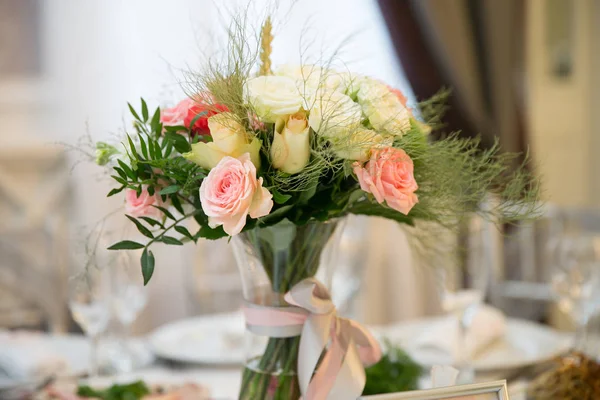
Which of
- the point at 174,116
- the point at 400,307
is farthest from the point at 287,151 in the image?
the point at 400,307

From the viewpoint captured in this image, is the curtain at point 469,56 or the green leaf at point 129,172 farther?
the curtain at point 469,56

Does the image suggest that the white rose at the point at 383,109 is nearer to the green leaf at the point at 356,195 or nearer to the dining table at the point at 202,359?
the green leaf at the point at 356,195

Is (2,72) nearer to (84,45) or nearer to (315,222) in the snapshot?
(84,45)

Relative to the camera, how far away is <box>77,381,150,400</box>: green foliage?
1149 millimetres

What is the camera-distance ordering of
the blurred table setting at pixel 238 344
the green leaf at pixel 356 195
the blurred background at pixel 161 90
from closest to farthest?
the green leaf at pixel 356 195, the blurred table setting at pixel 238 344, the blurred background at pixel 161 90

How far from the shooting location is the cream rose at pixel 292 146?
0.79 m

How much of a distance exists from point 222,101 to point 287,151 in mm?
85

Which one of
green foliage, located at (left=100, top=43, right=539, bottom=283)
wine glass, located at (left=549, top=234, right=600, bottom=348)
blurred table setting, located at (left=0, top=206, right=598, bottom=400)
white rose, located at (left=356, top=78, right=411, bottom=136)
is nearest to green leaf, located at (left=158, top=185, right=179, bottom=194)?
green foliage, located at (left=100, top=43, right=539, bottom=283)

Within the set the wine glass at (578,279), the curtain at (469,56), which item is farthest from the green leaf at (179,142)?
the curtain at (469,56)

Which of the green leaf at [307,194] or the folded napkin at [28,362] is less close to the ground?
the green leaf at [307,194]

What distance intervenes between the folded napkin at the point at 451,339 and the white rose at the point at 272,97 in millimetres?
730

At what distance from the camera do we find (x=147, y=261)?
33.1 inches

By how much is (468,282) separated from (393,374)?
239 mm

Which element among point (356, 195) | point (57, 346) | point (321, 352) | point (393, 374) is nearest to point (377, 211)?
point (356, 195)
